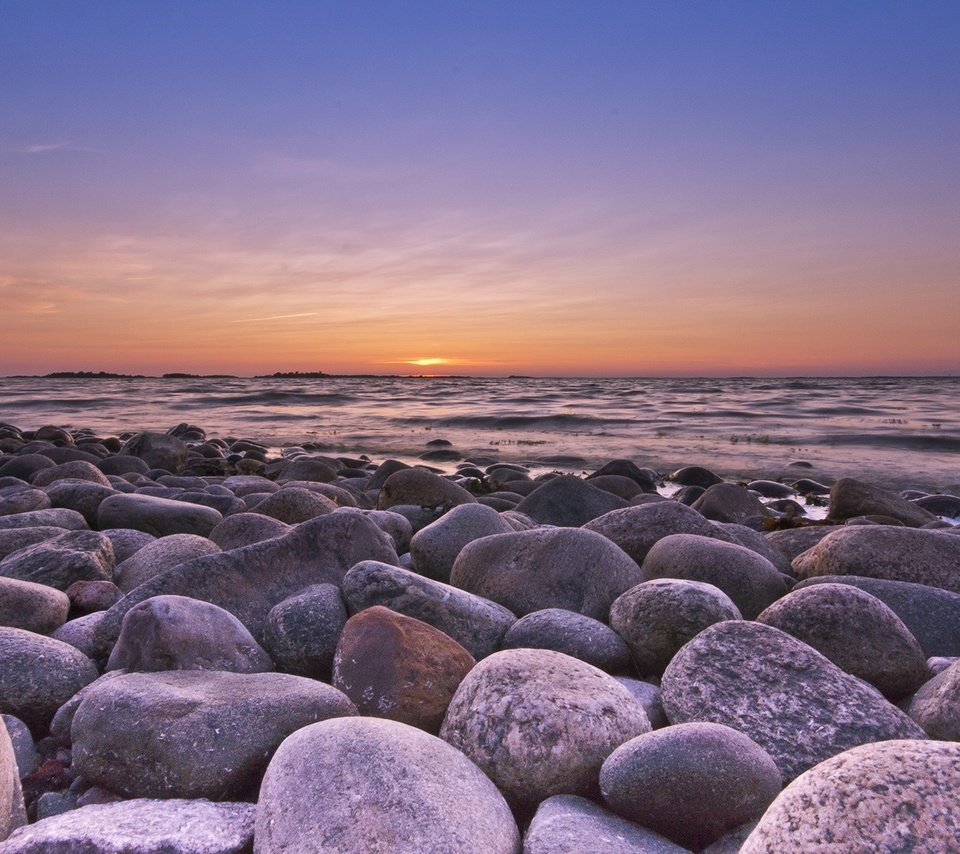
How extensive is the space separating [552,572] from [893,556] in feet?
6.41

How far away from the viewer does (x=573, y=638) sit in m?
3.08

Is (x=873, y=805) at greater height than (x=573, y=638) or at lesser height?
greater

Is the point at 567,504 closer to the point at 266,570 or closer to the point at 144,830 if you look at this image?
the point at 266,570

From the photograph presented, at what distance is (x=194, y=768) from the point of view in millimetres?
2193

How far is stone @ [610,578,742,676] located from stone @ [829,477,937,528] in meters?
4.54

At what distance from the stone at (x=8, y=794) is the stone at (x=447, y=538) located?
2483 millimetres

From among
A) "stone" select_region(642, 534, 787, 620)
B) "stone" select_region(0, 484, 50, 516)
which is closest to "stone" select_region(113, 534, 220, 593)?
"stone" select_region(0, 484, 50, 516)

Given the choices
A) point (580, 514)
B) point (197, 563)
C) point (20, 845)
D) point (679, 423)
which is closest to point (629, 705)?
point (20, 845)

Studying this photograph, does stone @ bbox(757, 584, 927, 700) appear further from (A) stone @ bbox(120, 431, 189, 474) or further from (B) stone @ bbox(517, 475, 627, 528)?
(A) stone @ bbox(120, 431, 189, 474)

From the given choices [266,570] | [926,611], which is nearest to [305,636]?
[266,570]

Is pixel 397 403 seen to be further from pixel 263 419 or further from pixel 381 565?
pixel 381 565

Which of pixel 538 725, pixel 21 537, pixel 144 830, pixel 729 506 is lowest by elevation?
pixel 729 506

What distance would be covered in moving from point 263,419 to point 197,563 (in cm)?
2065

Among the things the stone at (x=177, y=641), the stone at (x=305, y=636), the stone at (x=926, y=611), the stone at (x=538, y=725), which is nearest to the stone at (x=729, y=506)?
the stone at (x=926, y=611)
